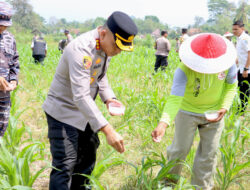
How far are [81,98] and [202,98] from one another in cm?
87

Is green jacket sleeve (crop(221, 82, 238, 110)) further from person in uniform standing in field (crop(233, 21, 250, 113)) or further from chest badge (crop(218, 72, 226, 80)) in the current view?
person in uniform standing in field (crop(233, 21, 250, 113))

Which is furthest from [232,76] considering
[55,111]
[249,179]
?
[55,111]

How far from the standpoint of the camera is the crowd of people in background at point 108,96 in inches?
53.2

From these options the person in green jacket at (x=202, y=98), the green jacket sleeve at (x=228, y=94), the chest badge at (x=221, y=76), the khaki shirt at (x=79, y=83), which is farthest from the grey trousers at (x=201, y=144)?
the khaki shirt at (x=79, y=83)

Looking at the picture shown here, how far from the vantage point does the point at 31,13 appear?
48.8m

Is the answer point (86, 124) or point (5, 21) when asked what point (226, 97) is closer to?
point (86, 124)

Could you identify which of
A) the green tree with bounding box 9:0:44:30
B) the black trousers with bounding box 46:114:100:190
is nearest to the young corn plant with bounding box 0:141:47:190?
the black trousers with bounding box 46:114:100:190

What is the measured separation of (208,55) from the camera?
1559 mm

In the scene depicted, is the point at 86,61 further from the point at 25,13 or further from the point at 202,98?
the point at 25,13

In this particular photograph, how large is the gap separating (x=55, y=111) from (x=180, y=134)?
87 cm

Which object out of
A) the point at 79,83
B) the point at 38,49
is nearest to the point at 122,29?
the point at 79,83

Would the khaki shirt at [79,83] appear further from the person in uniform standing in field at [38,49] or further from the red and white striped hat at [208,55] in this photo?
the person in uniform standing in field at [38,49]

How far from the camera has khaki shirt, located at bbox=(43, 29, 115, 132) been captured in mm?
1330

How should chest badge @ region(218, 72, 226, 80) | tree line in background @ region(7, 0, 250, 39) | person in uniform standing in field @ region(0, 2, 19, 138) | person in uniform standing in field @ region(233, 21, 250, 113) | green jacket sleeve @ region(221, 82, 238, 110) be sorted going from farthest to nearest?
tree line in background @ region(7, 0, 250, 39) → person in uniform standing in field @ region(233, 21, 250, 113) → person in uniform standing in field @ region(0, 2, 19, 138) → green jacket sleeve @ region(221, 82, 238, 110) → chest badge @ region(218, 72, 226, 80)
